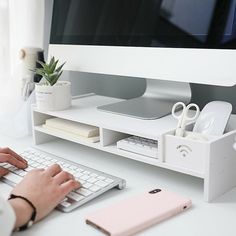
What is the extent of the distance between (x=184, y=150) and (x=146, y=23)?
372mm

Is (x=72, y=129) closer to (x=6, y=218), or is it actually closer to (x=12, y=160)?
(x=12, y=160)

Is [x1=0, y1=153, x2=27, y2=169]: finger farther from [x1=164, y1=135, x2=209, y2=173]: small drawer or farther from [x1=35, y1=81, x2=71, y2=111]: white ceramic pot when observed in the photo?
[x1=164, y1=135, x2=209, y2=173]: small drawer

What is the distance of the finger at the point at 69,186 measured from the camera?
67 centimetres

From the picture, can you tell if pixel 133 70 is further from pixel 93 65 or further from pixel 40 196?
pixel 40 196

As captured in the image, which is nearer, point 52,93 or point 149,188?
point 149,188

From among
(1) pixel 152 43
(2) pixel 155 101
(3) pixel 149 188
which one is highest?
(1) pixel 152 43

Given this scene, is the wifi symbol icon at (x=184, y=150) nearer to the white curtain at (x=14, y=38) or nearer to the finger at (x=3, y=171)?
the finger at (x=3, y=171)

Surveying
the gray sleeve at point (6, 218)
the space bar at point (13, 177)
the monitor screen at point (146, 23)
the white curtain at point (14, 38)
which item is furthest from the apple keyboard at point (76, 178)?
the white curtain at point (14, 38)

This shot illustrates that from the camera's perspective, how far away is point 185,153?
0.70 meters

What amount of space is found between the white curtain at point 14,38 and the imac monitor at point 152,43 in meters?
0.20

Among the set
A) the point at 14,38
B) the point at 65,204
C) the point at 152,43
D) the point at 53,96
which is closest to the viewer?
the point at 65,204

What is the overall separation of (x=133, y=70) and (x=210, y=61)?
22 cm

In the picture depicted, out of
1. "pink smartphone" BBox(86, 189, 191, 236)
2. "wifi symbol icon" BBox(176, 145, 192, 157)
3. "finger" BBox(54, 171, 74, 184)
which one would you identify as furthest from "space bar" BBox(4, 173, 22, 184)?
"wifi symbol icon" BBox(176, 145, 192, 157)

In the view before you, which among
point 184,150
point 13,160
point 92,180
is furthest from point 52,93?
point 184,150
